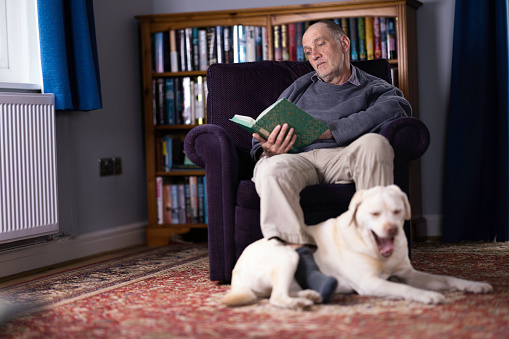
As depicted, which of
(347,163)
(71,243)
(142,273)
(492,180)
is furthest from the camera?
(492,180)

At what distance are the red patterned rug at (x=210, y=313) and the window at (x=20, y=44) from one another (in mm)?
1013

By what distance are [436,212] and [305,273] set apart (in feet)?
6.45

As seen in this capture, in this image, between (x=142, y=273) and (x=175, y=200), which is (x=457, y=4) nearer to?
(x=175, y=200)

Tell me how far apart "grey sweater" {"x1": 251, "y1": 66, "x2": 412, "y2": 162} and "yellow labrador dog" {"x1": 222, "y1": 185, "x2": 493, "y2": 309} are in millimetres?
515

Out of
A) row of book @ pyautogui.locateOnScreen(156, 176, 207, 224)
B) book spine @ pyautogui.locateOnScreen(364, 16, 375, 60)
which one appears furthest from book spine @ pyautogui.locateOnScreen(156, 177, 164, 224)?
book spine @ pyautogui.locateOnScreen(364, 16, 375, 60)

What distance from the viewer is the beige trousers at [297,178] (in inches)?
85.0

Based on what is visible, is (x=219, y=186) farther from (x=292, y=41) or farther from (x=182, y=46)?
(x=182, y=46)

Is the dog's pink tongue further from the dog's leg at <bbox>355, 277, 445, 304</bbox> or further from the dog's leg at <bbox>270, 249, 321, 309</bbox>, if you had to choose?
the dog's leg at <bbox>270, 249, 321, 309</bbox>

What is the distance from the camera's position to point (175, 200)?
389 cm

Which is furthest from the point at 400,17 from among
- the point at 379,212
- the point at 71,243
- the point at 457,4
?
the point at 71,243

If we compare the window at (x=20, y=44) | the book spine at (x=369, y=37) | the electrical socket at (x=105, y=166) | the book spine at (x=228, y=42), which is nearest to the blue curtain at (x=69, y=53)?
the window at (x=20, y=44)

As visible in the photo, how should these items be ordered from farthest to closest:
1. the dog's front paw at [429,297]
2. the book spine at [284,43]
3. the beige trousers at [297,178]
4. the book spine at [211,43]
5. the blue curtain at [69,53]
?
the book spine at [211,43] → the book spine at [284,43] → the blue curtain at [69,53] → the beige trousers at [297,178] → the dog's front paw at [429,297]

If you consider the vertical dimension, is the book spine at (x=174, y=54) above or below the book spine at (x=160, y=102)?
above

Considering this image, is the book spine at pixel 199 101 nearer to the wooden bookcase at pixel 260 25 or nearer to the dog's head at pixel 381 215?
the wooden bookcase at pixel 260 25
